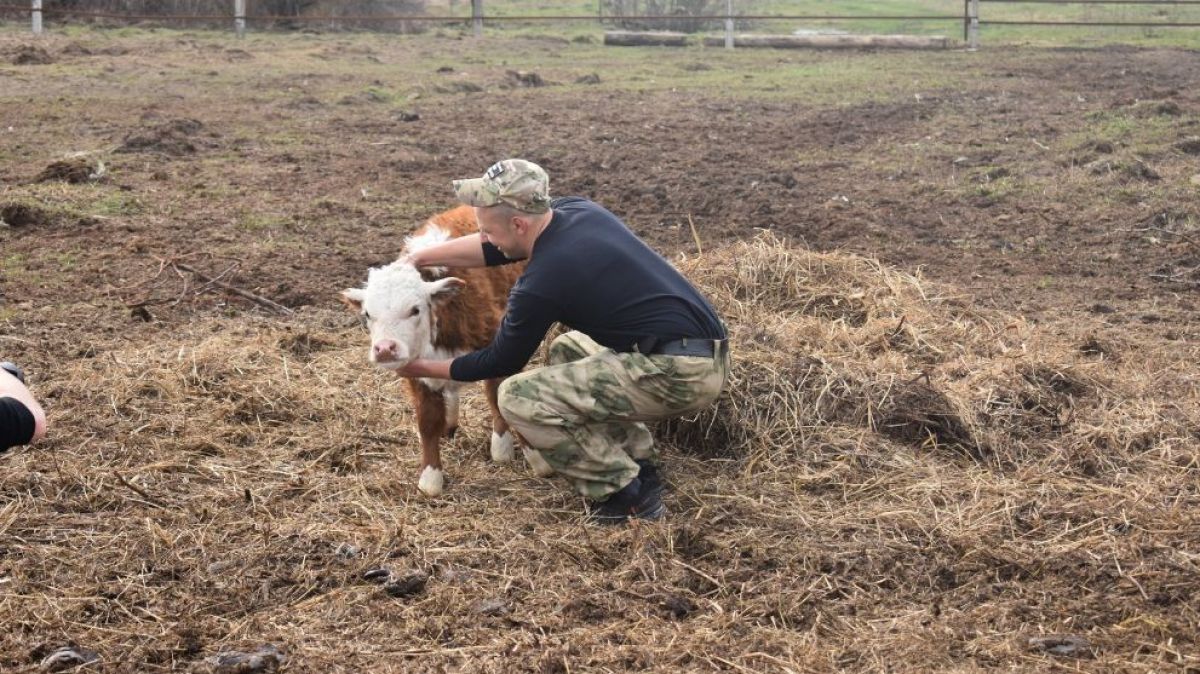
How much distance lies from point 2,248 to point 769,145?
7376 mm

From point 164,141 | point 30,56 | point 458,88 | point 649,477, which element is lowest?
point 649,477

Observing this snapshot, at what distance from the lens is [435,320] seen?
5.57 metres

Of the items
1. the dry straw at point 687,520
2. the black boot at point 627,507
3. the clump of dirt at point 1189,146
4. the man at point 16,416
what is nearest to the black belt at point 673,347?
the black boot at point 627,507

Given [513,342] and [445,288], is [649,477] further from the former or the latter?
[445,288]

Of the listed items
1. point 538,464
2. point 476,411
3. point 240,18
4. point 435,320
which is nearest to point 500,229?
point 435,320

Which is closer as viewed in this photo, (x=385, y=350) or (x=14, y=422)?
(x=14, y=422)

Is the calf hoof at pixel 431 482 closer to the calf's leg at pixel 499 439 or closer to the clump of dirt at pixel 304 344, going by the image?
the calf's leg at pixel 499 439

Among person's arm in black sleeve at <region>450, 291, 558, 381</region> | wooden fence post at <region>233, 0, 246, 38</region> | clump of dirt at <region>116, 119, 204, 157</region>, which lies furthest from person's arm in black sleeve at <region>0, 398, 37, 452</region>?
wooden fence post at <region>233, 0, 246, 38</region>

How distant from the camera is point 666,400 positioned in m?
5.19

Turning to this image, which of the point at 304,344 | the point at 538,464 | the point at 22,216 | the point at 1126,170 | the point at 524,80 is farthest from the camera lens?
the point at 524,80

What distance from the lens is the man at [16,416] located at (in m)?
3.21

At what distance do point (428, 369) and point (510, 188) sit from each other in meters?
0.83

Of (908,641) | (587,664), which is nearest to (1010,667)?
(908,641)

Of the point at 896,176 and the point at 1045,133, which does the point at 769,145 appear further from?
the point at 1045,133
